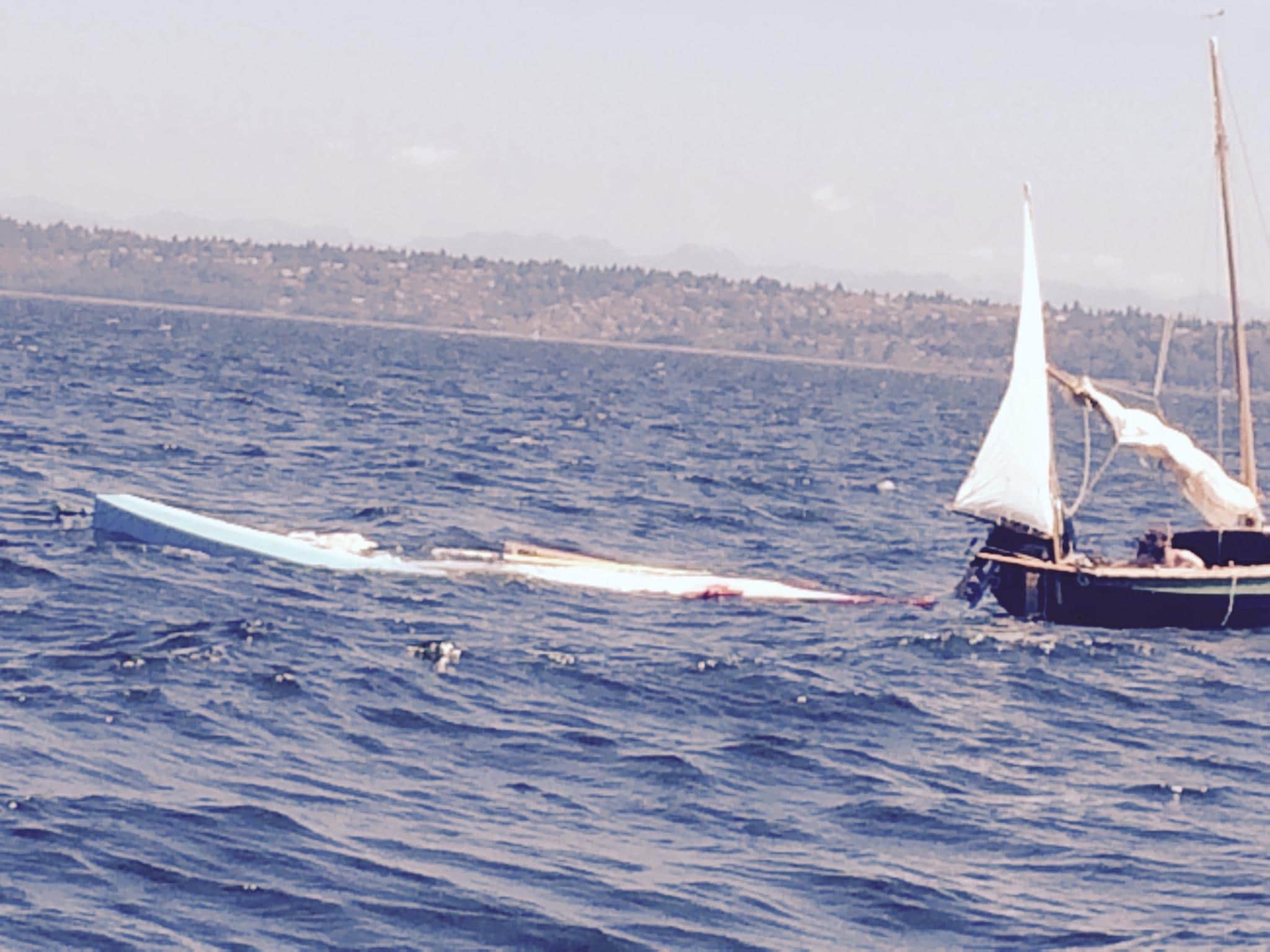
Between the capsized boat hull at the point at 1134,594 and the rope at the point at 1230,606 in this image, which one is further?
the rope at the point at 1230,606

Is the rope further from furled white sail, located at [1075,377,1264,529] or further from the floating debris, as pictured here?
the floating debris

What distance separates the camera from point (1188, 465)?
37781 millimetres

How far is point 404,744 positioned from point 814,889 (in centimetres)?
618

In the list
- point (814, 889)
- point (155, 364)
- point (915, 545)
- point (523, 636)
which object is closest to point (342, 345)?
point (155, 364)

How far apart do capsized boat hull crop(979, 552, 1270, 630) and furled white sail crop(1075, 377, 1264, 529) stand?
320cm

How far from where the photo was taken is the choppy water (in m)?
15.9

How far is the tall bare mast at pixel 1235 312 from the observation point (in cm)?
3772

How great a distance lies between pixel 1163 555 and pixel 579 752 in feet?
57.8

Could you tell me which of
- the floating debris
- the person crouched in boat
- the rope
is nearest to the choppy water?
the floating debris

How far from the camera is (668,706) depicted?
24.1 m

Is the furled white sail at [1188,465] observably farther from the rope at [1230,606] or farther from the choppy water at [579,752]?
the choppy water at [579,752]

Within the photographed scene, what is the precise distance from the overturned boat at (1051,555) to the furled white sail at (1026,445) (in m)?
0.02

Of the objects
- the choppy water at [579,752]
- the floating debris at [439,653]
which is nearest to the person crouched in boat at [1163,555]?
the choppy water at [579,752]

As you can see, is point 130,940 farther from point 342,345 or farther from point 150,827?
point 342,345
